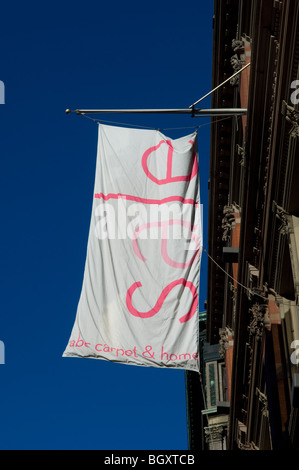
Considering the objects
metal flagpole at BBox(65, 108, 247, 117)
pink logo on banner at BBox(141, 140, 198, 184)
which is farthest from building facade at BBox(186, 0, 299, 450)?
pink logo on banner at BBox(141, 140, 198, 184)

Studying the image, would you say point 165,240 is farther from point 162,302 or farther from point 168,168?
point 168,168

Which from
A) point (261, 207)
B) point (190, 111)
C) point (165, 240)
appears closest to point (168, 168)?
point (190, 111)

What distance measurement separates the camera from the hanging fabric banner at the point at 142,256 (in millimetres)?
13688

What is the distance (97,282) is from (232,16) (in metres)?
11.8

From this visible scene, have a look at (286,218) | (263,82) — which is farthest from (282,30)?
(286,218)

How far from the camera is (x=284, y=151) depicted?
15266 mm

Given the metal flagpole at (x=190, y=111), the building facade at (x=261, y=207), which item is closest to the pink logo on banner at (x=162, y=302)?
the building facade at (x=261, y=207)

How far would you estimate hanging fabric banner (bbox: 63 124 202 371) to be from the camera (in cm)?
1369

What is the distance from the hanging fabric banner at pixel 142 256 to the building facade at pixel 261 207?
2166 millimetres

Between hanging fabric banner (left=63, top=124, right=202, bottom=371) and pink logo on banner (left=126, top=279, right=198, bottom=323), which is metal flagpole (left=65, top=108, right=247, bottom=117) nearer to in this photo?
hanging fabric banner (left=63, top=124, right=202, bottom=371)

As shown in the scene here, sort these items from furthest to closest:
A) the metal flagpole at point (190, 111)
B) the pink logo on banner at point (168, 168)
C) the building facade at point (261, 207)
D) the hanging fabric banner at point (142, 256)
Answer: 1. the metal flagpole at point (190, 111)
2. the pink logo on banner at point (168, 168)
3. the building facade at point (261, 207)
4. the hanging fabric banner at point (142, 256)

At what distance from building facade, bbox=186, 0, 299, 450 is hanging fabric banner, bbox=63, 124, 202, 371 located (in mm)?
2166

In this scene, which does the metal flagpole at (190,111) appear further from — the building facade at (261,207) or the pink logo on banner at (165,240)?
the pink logo on banner at (165,240)
